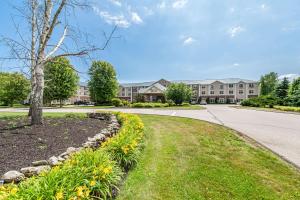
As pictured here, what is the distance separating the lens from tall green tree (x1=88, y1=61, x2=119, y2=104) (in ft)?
129

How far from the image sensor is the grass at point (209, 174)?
3.21 m

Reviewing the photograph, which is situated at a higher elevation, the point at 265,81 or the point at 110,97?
the point at 265,81

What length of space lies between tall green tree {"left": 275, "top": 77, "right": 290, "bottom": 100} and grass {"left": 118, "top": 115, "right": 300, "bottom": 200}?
37180mm

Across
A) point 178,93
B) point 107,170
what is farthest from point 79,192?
point 178,93

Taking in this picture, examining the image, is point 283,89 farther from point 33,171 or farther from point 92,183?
point 33,171

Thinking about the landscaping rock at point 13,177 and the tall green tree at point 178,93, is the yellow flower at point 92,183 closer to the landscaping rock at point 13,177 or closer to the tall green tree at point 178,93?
the landscaping rock at point 13,177

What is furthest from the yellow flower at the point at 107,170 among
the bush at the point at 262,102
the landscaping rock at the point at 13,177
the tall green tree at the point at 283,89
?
the tall green tree at the point at 283,89

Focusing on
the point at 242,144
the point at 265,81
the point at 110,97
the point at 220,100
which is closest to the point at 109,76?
the point at 110,97

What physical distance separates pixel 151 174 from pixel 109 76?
3768 cm

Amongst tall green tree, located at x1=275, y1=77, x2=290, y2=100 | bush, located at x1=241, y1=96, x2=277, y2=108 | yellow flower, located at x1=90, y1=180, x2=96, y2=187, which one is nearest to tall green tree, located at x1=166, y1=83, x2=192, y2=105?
bush, located at x1=241, y1=96, x2=277, y2=108

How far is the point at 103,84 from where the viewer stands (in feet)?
128

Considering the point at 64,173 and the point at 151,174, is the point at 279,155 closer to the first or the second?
the point at 151,174

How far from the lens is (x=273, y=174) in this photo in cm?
396

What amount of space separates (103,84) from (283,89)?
3379 cm
